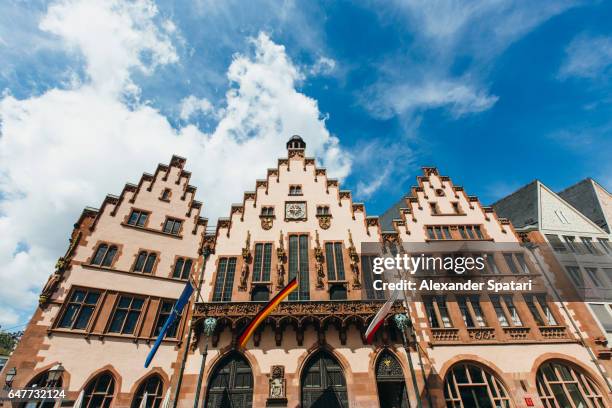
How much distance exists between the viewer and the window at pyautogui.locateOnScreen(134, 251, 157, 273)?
819 inches

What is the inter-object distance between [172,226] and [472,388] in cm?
2457

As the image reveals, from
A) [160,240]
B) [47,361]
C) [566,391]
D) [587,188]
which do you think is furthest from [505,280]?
[47,361]

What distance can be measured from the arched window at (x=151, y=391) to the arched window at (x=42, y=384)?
13.7 ft

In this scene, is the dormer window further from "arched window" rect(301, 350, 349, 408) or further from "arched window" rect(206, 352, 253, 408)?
"arched window" rect(301, 350, 349, 408)

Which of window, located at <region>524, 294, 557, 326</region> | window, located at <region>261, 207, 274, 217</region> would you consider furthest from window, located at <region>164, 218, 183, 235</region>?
window, located at <region>524, 294, 557, 326</region>

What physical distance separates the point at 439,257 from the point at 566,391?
1081 cm

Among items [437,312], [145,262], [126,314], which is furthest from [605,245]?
[126,314]

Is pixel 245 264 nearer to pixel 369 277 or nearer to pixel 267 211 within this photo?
pixel 267 211

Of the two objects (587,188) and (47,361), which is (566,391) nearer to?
(587,188)

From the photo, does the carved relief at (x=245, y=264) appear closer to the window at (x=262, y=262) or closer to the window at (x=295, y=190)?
the window at (x=262, y=262)

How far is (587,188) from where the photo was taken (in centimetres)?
2983

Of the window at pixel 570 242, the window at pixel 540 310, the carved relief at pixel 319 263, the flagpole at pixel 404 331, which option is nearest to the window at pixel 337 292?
the carved relief at pixel 319 263

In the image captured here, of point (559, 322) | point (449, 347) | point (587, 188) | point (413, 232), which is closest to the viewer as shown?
point (449, 347)

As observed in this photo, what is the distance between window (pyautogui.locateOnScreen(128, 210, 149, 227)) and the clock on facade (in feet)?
38.1
